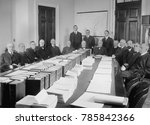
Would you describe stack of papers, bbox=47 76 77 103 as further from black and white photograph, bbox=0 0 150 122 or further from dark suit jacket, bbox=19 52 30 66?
dark suit jacket, bbox=19 52 30 66

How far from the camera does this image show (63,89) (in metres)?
1.77

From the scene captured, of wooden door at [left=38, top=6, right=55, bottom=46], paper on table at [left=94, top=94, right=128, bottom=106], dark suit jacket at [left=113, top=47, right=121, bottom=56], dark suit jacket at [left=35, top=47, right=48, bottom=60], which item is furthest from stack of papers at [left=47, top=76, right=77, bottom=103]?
wooden door at [left=38, top=6, right=55, bottom=46]

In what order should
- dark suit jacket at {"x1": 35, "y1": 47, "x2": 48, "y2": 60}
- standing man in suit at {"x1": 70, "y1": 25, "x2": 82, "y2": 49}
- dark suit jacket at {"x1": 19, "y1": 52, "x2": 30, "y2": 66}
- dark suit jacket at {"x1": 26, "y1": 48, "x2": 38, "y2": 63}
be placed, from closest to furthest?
dark suit jacket at {"x1": 19, "y1": 52, "x2": 30, "y2": 66}, dark suit jacket at {"x1": 26, "y1": 48, "x2": 38, "y2": 63}, dark suit jacket at {"x1": 35, "y1": 47, "x2": 48, "y2": 60}, standing man in suit at {"x1": 70, "y1": 25, "x2": 82, "y2": 49}

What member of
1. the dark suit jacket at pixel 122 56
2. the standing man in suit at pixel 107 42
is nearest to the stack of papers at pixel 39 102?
the dark suit jacket at pixel 122 56

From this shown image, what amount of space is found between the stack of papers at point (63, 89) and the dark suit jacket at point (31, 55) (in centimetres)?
332

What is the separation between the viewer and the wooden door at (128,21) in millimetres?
6799

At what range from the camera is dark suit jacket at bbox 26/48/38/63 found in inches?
207

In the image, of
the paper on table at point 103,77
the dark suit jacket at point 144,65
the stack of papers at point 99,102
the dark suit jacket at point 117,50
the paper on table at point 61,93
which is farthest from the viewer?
the dark suit jacket at point 117,50

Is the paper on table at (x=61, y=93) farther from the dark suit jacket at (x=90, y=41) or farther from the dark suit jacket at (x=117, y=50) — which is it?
the dark suit jacket at (x=90, y=41)

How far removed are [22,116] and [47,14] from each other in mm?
6107

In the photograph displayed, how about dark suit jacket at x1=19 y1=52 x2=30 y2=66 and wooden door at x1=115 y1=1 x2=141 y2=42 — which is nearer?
dark suit jacket at x1=19 y1=52 x2=30 y2=66

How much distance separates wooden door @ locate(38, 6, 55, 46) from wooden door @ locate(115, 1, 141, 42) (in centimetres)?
211

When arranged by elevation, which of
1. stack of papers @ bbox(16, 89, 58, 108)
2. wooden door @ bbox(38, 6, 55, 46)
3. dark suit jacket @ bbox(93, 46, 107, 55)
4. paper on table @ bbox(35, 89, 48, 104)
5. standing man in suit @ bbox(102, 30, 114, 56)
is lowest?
stack of papers @ bbox(16, 89, 58, 108)

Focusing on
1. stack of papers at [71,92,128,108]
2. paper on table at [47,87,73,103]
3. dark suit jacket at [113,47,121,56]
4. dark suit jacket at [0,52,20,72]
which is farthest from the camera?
dark suit jacket at [113,47,121,56]
